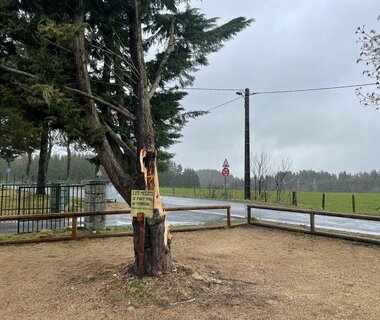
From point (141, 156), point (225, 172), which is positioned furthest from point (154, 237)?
point (225, 172)

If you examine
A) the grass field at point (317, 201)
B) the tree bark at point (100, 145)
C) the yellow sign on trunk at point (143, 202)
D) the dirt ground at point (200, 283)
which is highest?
the tree bark at point (100, 145)

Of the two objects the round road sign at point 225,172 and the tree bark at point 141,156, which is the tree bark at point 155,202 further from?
the round road sign at point 225,172

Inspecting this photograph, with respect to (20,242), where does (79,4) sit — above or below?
above

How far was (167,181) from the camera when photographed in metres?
62.5

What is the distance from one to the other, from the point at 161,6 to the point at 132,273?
189 inches

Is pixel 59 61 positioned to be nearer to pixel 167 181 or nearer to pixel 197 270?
pixel 197 270

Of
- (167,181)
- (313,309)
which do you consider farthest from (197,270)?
(167,181)

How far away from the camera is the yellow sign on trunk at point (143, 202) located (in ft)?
16.3

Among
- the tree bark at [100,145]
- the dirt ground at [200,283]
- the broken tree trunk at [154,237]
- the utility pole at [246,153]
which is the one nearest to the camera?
the dirt ground at [200,283]

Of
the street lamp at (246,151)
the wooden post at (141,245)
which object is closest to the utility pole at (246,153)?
the street lamp at (246,151)

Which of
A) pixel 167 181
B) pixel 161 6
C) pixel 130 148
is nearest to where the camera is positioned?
pixel 130 148

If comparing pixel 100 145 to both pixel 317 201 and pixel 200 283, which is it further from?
pixel 317 201

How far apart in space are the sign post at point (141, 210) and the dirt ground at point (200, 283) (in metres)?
0.29

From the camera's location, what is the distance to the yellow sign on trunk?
4980 mm
